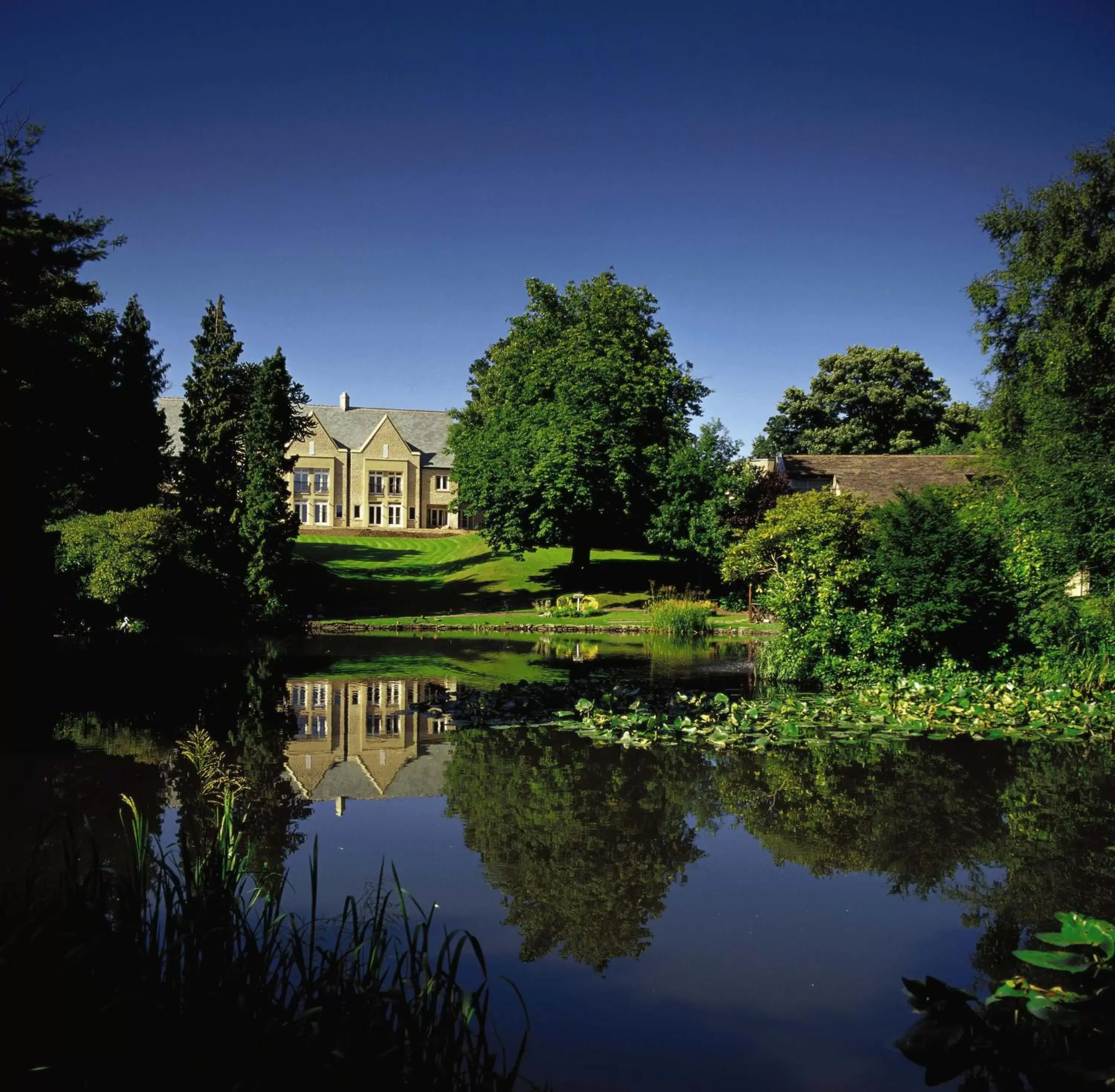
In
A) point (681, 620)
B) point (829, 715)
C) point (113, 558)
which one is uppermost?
point (113, 558)

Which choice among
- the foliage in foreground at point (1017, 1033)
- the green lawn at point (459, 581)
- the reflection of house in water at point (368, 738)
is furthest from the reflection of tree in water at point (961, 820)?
the green lawn at point (459, 581)

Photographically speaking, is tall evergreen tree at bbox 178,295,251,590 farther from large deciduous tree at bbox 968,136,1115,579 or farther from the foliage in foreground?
the foliage in foreground

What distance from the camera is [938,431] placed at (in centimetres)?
6612

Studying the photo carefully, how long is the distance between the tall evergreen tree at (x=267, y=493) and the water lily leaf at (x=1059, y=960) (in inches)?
1224

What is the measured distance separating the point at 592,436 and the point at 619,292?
876cm

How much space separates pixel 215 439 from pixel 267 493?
12.0ft

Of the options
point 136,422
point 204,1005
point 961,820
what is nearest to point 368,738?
point 961,820

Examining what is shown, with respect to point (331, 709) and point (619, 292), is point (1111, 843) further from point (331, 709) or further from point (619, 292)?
point (619, 292)

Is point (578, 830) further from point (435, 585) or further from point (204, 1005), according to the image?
point (435, 585)

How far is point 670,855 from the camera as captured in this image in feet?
30.4

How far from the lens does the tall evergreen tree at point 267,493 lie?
3416cm

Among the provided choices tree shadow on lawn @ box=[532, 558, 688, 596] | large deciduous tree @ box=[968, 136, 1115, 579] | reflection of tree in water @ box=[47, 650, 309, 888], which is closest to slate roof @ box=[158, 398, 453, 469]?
tree shadow on lawn @ box=[532, 558, 688, 596]

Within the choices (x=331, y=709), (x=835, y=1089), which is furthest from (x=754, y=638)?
(x=835, y=1089)

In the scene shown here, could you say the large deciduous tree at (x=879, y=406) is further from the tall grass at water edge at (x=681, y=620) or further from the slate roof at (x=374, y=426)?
the tall grass at water edge at (x=681, y=620)
